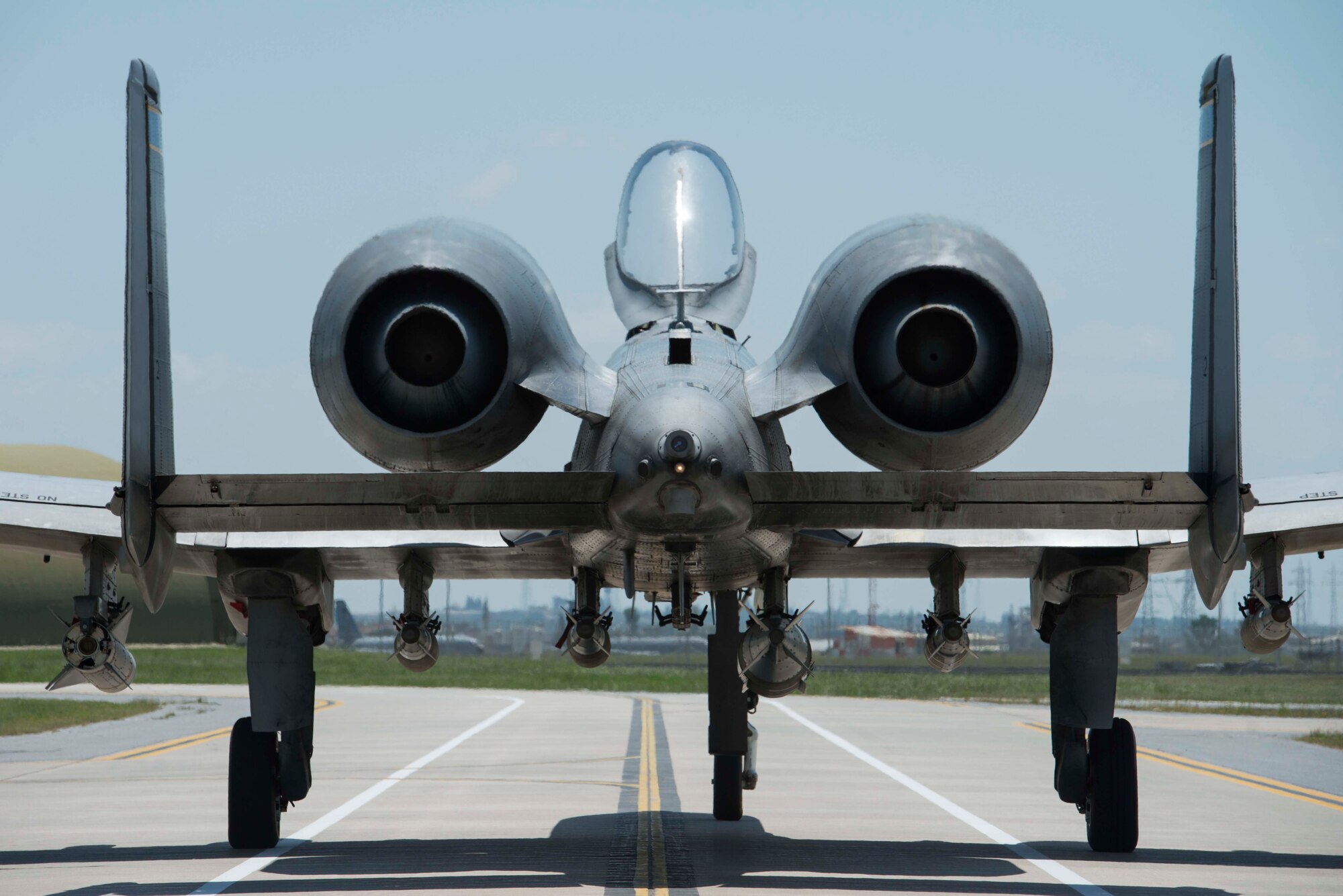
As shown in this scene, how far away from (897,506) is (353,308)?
3153 mm

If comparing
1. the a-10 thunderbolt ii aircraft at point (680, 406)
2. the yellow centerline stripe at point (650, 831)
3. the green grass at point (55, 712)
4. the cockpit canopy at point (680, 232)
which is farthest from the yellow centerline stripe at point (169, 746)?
the a-10 thunderbolt ii aircraft at point (680, 406)

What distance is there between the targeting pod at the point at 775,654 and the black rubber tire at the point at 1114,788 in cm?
241

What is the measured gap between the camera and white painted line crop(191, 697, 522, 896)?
33.9 feet

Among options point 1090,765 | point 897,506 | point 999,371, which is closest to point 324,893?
point 897,506

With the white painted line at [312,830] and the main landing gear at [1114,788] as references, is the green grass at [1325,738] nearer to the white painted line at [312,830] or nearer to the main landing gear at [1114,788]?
the white painted line at [312,830]

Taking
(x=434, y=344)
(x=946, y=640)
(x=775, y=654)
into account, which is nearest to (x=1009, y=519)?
(x=434, y=344)

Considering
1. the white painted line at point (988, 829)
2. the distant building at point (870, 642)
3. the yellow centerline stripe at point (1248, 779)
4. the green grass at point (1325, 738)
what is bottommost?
the distant building at point (870, 642)

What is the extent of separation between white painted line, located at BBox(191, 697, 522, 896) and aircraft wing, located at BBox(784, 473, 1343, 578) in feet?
14.9

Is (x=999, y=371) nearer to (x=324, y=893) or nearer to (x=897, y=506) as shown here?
(x=897, y=506)

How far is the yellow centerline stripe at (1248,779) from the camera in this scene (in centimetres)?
1891

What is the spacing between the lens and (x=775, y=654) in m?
11.7

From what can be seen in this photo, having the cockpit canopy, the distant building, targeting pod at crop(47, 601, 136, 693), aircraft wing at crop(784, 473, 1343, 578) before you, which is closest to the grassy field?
aircraft wing at crop(784, 473, 1343, 578)

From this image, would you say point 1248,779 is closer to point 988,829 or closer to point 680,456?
point 988,829

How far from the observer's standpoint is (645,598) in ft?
41.0
